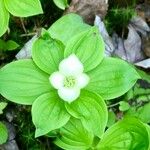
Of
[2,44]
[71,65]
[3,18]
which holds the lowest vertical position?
[2,44]

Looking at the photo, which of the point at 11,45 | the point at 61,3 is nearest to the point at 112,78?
the point at 61,3

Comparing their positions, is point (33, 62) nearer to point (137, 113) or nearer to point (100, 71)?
point (100, 71)

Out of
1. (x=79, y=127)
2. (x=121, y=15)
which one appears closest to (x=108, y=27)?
(x=121, y=15)

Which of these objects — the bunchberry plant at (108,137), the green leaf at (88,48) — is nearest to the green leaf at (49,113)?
the bunchberry plant at (108,137)

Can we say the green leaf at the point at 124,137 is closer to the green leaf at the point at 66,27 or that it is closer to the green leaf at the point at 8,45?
the green leaf at the point at 66,27

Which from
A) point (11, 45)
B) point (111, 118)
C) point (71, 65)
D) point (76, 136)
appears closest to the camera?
point (71, 65)

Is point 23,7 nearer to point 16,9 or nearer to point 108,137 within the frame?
point 16,9

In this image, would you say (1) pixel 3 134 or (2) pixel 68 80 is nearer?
(2) pixel 68 80
